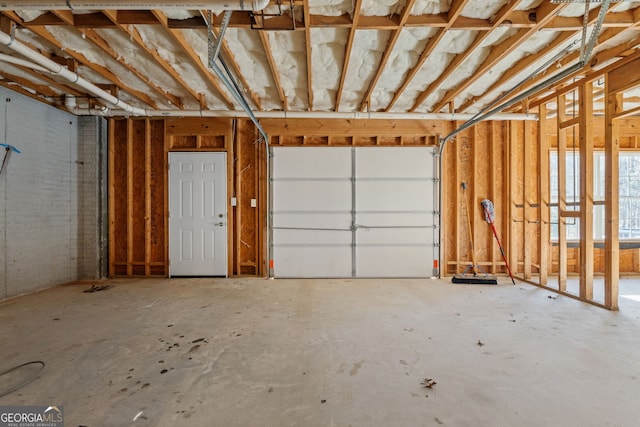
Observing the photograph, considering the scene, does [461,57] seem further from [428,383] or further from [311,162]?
[428,383]

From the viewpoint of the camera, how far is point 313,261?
216 inches

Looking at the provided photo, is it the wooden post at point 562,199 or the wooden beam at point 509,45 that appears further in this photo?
the wooden post at point 562,199

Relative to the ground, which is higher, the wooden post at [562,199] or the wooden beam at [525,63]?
the wooden beam at [525,63]

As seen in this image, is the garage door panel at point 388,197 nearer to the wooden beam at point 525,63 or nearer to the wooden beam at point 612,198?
the wooden beam at point 525,63

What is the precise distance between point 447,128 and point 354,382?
5023mm

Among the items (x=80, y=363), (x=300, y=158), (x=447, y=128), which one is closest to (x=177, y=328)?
(x=80, y=363)

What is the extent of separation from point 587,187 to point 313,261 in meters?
4.24

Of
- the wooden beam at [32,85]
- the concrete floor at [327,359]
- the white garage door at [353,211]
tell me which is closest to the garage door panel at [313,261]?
the white garage door at [353,211]

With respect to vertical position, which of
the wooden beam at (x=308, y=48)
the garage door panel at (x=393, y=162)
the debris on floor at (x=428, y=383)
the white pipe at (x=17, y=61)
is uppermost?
the wooden beam at (x=308, y=48)

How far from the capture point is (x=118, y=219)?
550cm

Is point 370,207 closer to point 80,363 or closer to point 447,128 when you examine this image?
point 447,128

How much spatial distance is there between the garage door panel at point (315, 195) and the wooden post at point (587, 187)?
3.42 metres

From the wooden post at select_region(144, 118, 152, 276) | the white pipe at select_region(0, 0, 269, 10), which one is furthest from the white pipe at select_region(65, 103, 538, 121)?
the white pipe at select_region(0, 0, 269, 10)

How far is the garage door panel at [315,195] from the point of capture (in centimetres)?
550
